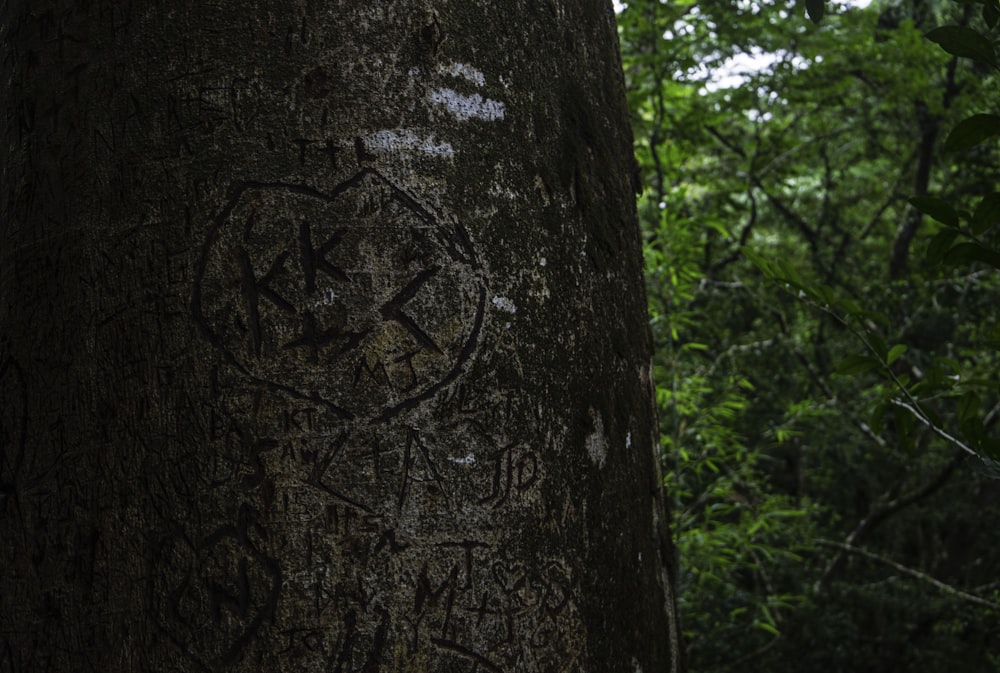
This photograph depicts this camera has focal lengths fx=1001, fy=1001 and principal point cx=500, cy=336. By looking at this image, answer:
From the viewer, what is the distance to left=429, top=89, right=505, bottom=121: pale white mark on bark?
1.00m

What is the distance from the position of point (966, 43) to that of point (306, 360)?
969 millimetres

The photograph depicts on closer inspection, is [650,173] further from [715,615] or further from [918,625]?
[918,625]

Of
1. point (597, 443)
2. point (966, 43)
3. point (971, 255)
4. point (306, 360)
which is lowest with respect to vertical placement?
point (597, 443)

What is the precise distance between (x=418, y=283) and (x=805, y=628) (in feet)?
17.0

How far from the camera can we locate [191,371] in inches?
36.8

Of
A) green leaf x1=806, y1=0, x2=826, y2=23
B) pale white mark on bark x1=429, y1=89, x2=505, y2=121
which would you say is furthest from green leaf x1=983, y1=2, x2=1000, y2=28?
pale white mark on bark x1=429, y1=89, x2=505, y2=121

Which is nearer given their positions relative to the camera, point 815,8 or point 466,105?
point 466,105

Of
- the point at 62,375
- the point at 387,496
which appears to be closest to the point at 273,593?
the point at 387,496

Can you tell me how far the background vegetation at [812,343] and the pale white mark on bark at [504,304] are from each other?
10.7ft

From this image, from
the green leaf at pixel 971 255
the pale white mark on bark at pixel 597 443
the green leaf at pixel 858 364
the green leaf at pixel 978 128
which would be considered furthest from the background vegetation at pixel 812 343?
the pale white mark on bark at pixel 597 443

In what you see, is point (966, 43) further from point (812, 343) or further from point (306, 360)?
point (812, 343)

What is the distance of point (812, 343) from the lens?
688 cm

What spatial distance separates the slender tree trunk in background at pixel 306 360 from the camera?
2.99 feet

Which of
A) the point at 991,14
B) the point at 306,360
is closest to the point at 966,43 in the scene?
the point at 991,14
